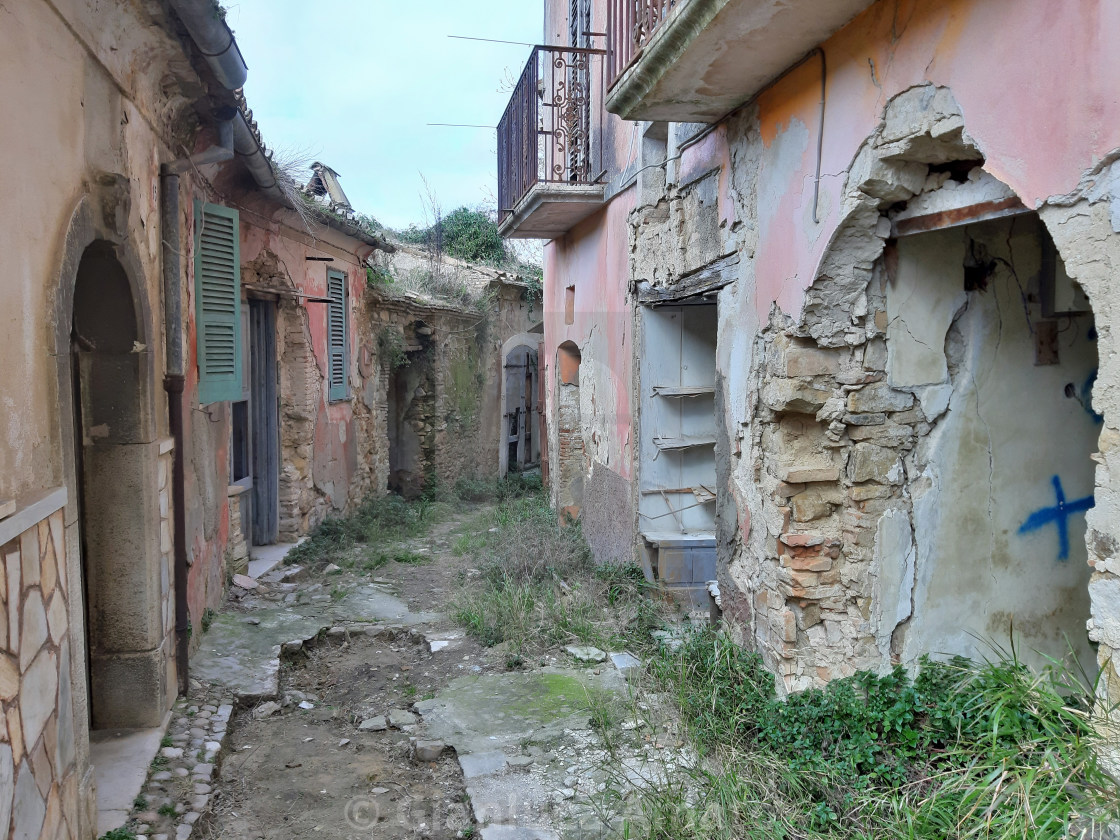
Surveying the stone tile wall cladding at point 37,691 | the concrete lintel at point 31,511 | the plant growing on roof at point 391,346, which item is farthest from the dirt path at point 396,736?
the plant growing on roof at point 391,346

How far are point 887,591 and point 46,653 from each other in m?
3.35

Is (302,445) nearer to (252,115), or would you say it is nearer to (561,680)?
(252,115)

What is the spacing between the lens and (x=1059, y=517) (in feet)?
12.0

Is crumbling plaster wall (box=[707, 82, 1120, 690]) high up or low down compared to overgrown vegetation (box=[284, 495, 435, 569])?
up

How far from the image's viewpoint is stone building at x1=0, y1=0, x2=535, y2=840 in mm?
2453

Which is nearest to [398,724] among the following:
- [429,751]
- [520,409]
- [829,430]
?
[429,751]

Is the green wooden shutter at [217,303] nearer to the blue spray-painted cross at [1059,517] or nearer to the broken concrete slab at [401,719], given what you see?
the broken concrete slab at [401,719]

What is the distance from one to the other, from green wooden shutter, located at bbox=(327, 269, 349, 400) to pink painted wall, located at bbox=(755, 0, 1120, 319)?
6137 millimetres

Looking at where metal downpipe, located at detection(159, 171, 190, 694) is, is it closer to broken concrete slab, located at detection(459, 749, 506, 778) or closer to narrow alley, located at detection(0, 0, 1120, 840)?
narrow alley, located at detection(0, 0, 1120, 840)

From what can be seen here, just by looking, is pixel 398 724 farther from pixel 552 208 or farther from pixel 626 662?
pixel 552 208

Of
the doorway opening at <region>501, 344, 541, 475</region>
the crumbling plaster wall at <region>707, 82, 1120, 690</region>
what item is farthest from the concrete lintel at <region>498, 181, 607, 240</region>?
the doorway opening at <region>501, 344, 541, 475</region>

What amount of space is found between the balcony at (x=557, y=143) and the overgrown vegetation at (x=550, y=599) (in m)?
3.19

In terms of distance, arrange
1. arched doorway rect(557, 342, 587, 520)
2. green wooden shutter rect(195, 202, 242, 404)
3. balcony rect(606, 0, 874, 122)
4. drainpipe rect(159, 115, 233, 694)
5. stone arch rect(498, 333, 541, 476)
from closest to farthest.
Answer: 1. balcony rect(606, 0, 874, 122)
2. drainpipe rect(159, 115, 233, 694)
3. green wooden shutter rect(195, 202, 242, 404)
4. arched doorway rect(557, 342, 587, 520)
5. stone arch rect(498, 333, 541, 476)

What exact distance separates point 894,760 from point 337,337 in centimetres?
758
